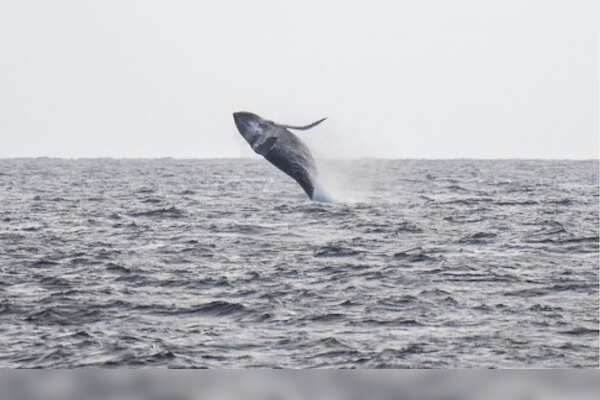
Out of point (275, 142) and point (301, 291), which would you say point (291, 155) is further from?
point (301, 291)

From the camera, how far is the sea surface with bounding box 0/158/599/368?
1063 centimetres

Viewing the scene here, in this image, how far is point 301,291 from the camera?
15.6 meters

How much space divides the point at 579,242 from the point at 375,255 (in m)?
6.56

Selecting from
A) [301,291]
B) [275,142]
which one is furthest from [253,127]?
[301,291]

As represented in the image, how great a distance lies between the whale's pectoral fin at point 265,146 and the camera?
23.1m

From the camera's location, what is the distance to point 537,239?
84.5ft

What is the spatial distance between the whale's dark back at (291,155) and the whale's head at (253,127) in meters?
0.47

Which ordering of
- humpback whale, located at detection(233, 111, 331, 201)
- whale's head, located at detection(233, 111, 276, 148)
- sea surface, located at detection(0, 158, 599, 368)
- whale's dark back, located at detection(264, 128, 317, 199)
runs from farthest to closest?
whale's dark back, located at detection(264, 128, 317, 199), humpback whale, located at detection(233, 111, 331, 201), whale's head, located at detection(233, 111, 276, 148), sea surface, located at detection(0, 158, 599, 368)

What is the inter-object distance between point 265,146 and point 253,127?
1.79ft

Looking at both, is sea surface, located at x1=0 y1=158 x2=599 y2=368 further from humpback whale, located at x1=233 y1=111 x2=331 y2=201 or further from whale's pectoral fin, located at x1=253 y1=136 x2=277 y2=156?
whale's pectoral fin, located at x1=253 y1=136 x2=277 y2=156

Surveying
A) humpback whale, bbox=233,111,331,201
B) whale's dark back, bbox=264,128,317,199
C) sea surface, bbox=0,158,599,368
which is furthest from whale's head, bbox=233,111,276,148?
sea surface, bbox=0,158,599,368

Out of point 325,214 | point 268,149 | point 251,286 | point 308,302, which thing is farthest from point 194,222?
point 308,302

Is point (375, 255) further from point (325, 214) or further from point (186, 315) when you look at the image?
point (325, 214)

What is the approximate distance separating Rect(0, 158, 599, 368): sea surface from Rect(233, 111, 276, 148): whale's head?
2.68 m
